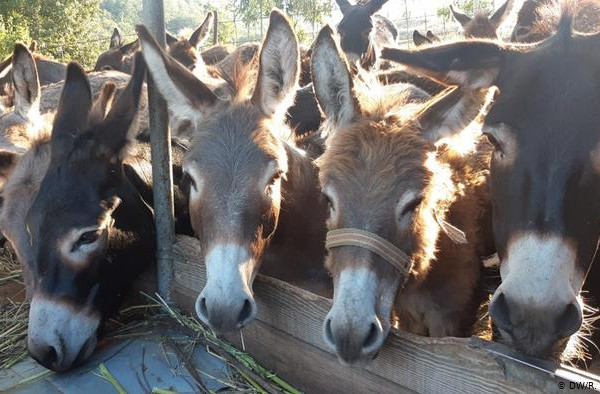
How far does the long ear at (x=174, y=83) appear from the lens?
10.4 ft

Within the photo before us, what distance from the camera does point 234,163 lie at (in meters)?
2.99

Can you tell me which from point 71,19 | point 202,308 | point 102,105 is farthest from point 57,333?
point 71,19

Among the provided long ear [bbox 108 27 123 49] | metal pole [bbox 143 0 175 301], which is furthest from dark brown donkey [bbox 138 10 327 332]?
long ear [bbox 108 27 123 49]

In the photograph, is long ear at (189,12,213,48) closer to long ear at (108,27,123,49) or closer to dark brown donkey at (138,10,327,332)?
long ear at (108,27,123,49)

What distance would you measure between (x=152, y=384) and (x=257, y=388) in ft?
2.06

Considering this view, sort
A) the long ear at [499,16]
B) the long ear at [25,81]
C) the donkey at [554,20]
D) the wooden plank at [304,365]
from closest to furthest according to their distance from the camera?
the wooden plank at [304,365]
the donkey at [554,20]
the long ear at [25,81]
the long ear at [499,16]

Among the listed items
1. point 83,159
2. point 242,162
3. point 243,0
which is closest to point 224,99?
point 242,162

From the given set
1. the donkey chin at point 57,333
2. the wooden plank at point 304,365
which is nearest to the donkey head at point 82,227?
the donkey chin at point 57,333

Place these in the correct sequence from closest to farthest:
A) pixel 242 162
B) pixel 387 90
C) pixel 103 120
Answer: pixel 242 162, pixel 387 90, pixel 103 120

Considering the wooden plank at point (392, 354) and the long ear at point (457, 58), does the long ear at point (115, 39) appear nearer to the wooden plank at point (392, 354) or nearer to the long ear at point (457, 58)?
the wooden plank at point (392, 354)

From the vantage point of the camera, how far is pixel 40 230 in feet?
10.3

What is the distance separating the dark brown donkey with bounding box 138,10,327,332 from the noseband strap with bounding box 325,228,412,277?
56 centimetres

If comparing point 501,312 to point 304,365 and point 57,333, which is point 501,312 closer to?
point 304,365

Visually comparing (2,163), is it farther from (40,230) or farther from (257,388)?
(257,388)
